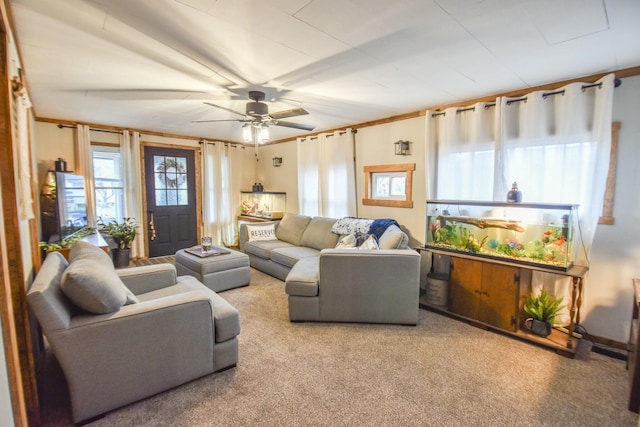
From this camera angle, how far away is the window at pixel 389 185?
3.93 m

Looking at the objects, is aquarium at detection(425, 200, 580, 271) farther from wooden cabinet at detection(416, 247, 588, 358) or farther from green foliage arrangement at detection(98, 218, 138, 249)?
green foliage arrangement at detection(98, 218, 138, 249)

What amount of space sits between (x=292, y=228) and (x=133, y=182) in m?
2.85

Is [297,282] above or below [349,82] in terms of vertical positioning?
below

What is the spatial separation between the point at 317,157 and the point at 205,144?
232cm

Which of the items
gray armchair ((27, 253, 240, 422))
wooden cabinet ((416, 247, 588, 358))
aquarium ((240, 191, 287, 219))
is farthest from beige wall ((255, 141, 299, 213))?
gray armchair ((27, 253, 240, 422))

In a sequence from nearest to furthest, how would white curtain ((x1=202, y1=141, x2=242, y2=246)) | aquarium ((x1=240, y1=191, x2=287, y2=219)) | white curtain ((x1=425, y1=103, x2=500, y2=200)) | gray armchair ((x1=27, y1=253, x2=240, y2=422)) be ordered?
gray armchair ((x1=27, y1=253, x2=240, y2=422)), white curtain ((x1=425, y1=103, x2=500, y2=200)), white curtain ((x1=202, y1=141, x2=242, y2=246)), aquarium ((x1=240, y1=191, x2=287, y2=219))

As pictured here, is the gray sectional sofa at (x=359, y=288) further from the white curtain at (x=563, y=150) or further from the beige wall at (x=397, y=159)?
the white curtain at (x=563, y=150)

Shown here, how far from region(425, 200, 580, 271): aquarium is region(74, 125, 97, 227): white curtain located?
4932 mm

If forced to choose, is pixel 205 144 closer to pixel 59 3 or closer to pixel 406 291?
pixel 59 3

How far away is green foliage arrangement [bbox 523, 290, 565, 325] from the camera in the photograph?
8.40 feet

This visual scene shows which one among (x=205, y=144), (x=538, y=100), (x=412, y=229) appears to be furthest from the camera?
(x=205, y=144)

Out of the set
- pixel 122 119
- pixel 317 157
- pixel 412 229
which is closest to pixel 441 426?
pixel 412 229

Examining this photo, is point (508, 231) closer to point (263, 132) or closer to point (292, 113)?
point (292, 113)

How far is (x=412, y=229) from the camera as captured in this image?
3920 millimetres
